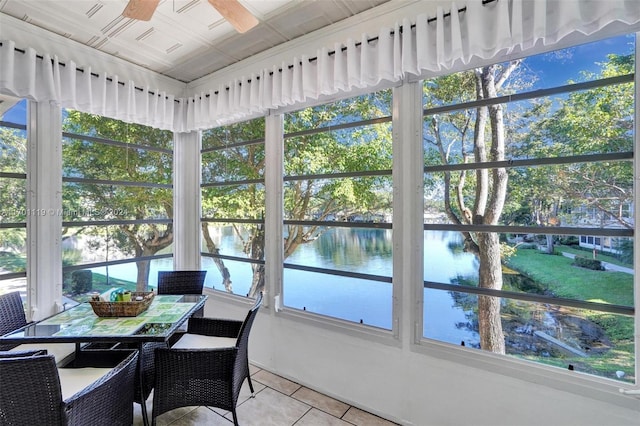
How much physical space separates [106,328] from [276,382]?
1.35 m

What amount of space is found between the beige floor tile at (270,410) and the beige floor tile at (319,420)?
0.04 metres

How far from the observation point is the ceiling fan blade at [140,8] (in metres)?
1.49

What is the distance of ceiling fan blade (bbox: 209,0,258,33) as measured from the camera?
1.51m

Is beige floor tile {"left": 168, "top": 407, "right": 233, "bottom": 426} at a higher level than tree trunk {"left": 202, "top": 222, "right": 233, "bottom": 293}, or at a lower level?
lower

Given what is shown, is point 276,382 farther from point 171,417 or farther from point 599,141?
point 599,141

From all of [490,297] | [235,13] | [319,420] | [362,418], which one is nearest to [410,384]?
[362,418]

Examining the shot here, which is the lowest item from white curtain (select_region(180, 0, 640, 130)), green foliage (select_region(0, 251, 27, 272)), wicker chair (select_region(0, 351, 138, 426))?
wicker chair (select_region(0, 351, 138, 426))

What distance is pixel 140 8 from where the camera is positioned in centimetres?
154

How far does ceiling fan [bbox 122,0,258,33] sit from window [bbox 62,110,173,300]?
1528 millimetres

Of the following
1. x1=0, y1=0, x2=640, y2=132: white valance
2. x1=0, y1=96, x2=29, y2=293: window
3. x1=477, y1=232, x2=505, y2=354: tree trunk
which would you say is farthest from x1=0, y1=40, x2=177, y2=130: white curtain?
x1=477, y1=232, x2=505, y2=354: tree trunk

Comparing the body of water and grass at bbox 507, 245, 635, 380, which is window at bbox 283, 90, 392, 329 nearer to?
the body of water

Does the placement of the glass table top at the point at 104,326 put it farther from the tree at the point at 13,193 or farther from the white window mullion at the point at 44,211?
the tree at the point at 13,193

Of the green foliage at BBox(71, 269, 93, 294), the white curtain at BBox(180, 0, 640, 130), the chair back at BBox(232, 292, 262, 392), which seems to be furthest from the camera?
the green foliage at BBox(71, 269, 93, 294)

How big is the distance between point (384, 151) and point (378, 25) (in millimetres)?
893
